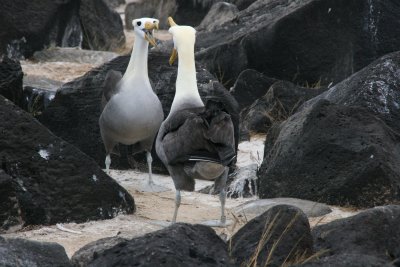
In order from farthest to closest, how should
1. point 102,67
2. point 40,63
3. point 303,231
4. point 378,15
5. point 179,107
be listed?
point 40,63 → point 378,15 → point 102,67 → point 179,107 → point 303,231

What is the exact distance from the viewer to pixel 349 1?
12688 mm

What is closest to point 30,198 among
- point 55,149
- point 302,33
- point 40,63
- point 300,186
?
point 55,149

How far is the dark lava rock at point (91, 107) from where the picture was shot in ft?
32.0

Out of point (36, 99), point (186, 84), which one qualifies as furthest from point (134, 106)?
point (36, 99)

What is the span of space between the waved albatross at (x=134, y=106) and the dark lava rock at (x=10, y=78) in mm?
955

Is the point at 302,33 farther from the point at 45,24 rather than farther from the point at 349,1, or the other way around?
the point at 45,24

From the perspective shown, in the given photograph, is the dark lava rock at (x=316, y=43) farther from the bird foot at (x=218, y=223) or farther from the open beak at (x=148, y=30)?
the bird foot at (x=218, y=223)

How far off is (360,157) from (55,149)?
2.10 metres

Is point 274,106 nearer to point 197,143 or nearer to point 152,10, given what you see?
point 197,143

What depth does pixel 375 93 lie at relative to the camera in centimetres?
891

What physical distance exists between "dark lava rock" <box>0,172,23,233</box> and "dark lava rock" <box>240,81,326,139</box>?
14.6 ft

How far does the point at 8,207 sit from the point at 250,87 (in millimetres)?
5858

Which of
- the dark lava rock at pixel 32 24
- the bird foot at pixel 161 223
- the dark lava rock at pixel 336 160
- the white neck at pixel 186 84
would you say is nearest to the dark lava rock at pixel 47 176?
the bird foot at pixel 161 223

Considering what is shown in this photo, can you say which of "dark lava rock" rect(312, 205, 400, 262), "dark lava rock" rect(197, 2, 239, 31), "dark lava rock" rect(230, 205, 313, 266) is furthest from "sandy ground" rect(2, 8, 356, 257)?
"dark lava rock" rect(197, 2, 239, 31)
